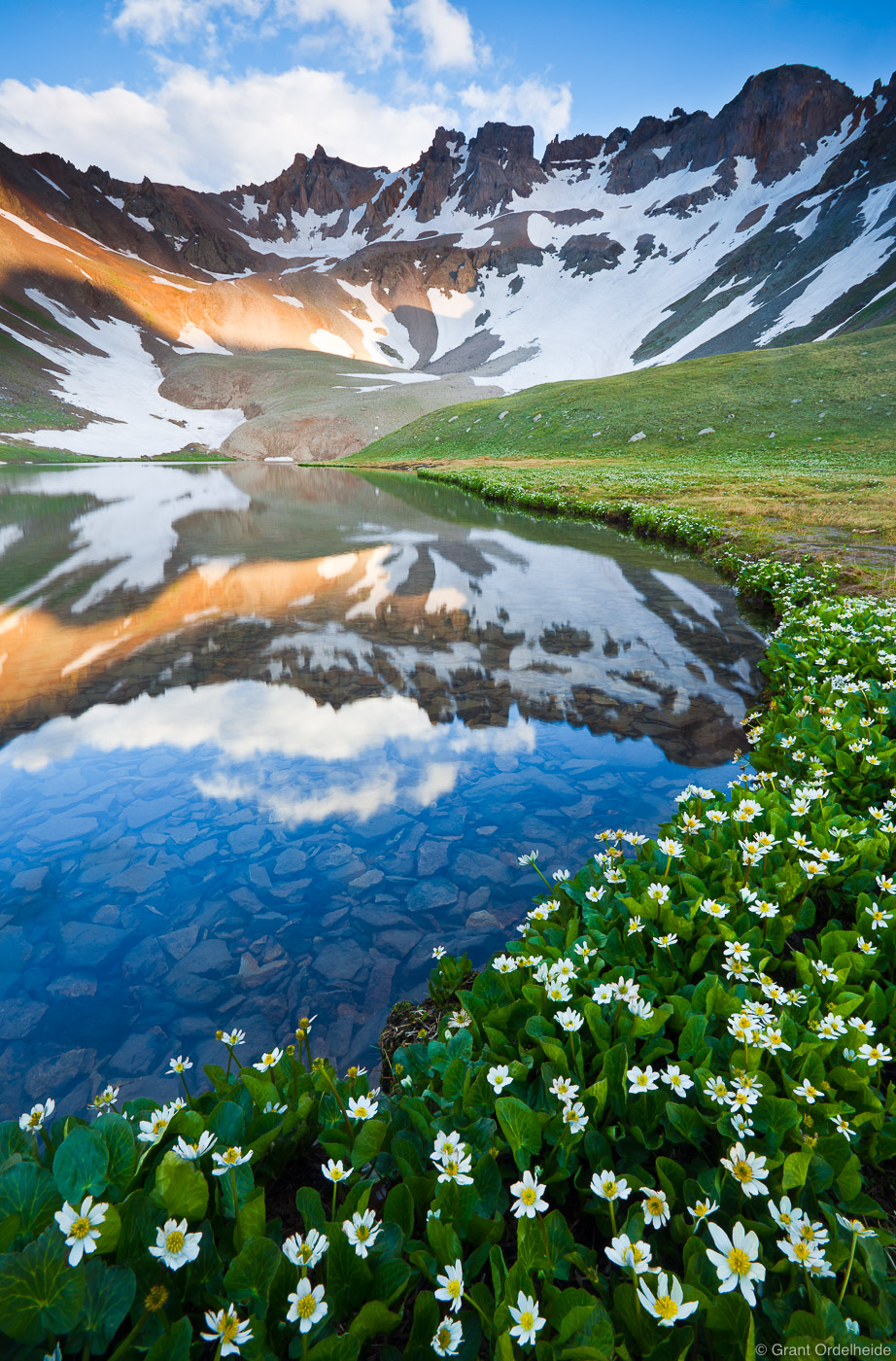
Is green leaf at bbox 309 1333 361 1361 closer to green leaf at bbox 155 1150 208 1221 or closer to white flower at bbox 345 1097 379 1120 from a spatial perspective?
green leaf at bbox 155 1150 208 1221

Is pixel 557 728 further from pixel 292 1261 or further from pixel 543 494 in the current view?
pixel 543 494

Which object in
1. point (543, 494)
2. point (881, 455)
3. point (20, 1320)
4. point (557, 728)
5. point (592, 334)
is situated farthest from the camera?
point (592, 334)

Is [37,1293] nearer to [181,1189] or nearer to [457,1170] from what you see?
[181,1189]

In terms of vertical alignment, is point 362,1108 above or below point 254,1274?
below

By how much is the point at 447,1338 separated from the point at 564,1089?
97 centimetres

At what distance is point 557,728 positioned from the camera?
28.0 feet

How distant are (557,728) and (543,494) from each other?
95.4ft

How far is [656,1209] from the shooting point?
7.24ft

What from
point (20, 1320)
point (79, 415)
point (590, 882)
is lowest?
point (590, 882)

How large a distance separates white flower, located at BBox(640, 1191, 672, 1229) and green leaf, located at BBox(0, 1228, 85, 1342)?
1.85 meters

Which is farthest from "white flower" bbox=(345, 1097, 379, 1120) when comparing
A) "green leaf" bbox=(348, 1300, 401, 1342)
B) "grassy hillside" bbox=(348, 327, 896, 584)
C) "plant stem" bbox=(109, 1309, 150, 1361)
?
"grassy hillside" bbox=(348, 327, 896, 584)

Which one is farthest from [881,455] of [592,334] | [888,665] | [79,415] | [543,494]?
[592,334]

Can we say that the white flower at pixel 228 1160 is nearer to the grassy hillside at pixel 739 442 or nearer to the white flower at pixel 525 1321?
the white flower at pixel 525 1321

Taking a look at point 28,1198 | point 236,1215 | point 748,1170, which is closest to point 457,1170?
point 236,1215
